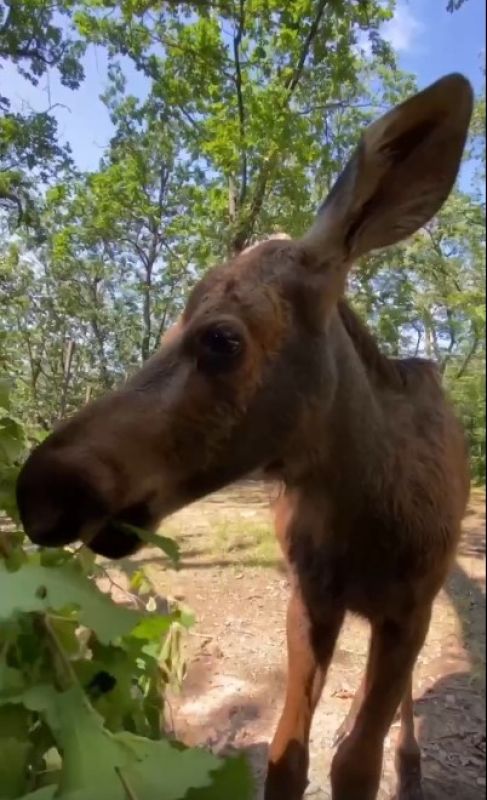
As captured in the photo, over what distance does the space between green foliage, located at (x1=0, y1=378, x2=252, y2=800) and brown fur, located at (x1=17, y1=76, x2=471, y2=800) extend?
102mm

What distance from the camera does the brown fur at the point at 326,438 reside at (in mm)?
893

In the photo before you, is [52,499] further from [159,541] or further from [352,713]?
[352,713]

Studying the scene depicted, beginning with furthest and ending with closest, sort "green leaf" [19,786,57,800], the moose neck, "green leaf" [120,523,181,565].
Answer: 1. the moose neck
2. "green leaf" [120,523,181,565]
3. "green leaf" [19,786,57,800]

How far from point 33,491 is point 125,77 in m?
0.51

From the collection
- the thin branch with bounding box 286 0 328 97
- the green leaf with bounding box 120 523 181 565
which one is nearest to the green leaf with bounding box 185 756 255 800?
the green leaf with bounding box 120 523 181 565

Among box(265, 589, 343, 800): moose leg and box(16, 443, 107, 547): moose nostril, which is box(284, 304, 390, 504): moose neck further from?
box(16, 443, 107, 547): moose nostril

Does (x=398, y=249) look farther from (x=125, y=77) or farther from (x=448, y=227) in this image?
(x=125, y=77)

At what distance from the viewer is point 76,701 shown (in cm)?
65

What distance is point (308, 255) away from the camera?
3.43ft

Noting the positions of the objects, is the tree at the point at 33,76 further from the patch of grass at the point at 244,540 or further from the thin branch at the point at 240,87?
the patch of grass at the point at 244,540

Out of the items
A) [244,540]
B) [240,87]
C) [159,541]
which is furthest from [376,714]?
[240,87]

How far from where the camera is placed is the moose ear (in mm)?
891

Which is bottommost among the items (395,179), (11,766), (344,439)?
(11,766)

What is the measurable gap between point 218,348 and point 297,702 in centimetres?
45
